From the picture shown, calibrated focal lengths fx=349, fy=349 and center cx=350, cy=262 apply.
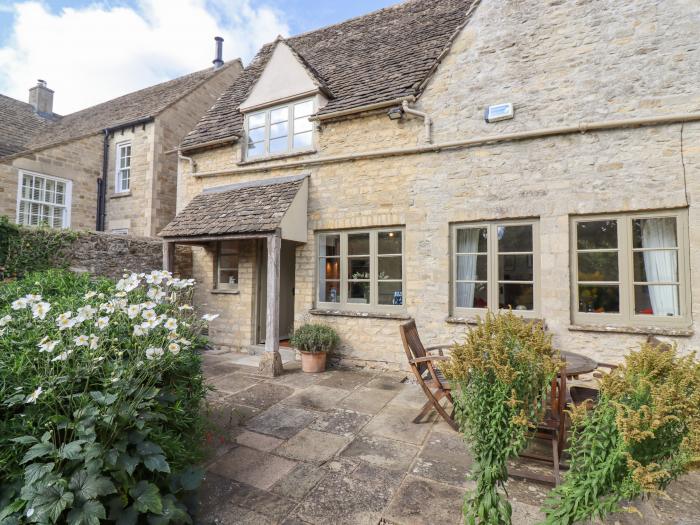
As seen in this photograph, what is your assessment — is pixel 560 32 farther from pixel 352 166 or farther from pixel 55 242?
pixel 55 242

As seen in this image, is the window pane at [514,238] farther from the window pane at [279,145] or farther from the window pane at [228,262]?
the window pane at [228,262]

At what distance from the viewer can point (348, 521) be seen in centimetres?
257

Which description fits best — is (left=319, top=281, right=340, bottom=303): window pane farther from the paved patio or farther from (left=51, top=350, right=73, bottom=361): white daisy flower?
(left=51, top=350, right=73, bottom=361): white daisy flower

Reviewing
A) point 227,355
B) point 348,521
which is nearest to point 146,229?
point 227,355

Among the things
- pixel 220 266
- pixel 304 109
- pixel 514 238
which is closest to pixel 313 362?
pixel 220 266

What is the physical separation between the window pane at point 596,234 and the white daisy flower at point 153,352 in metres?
5.90

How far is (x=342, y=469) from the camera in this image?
3.25 metres

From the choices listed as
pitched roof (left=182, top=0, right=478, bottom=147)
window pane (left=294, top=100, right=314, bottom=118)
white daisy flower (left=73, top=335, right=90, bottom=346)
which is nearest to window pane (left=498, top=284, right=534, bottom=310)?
pitched roof (left=182, top=0, right=478, bottom=147)

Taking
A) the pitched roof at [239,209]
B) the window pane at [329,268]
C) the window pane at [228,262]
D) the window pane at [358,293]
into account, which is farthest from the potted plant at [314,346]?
the window pane at [228,262]

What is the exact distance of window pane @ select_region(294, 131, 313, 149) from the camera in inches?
306

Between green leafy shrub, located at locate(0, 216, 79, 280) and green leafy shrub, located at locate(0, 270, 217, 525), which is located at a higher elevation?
green leafy shrub, located at locate(0, 216, 79, 280)

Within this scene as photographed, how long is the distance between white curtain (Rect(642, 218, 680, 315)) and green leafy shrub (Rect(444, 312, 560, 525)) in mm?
3912

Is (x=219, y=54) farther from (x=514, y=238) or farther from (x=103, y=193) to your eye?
(x=514, y=238)

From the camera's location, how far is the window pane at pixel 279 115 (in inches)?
320
